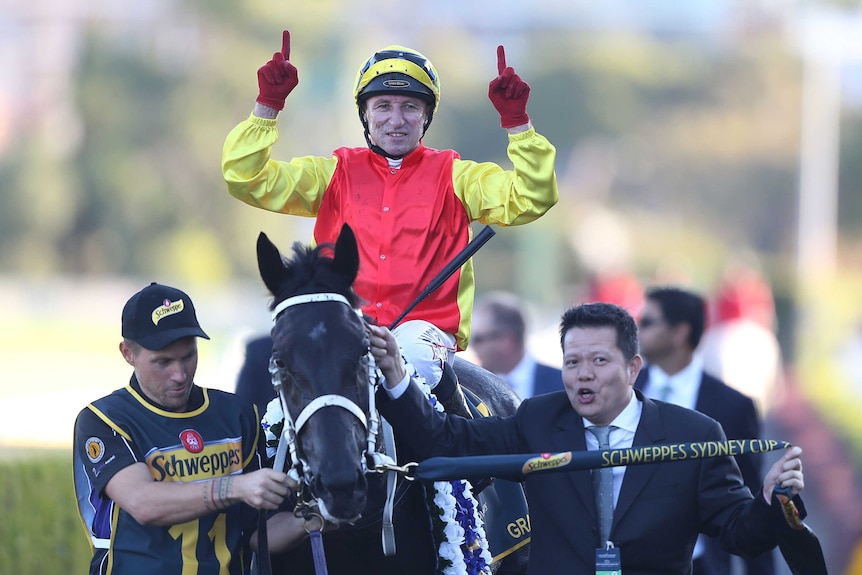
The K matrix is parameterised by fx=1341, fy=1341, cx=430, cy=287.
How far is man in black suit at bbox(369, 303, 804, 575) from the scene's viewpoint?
4.09 m

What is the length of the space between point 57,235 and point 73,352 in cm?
1631

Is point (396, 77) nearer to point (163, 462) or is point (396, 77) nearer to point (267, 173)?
point (267, 173)

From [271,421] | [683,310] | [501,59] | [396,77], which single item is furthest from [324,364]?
[683,310]

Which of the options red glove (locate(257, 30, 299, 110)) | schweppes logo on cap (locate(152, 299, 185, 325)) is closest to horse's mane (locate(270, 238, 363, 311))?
schweppes logo on cap (locate(152, 299, 185, 325))

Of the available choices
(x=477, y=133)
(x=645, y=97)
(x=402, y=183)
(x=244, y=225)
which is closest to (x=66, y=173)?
(x=244, y=225)

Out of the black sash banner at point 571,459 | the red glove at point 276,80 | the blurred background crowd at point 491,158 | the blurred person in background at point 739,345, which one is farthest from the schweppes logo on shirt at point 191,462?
the blurred background crowd at point 491,158

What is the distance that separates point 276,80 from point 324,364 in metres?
1.31

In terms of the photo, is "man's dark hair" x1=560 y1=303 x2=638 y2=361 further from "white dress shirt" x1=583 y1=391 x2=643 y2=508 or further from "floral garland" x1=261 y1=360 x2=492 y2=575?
"floral garland" x1=261 y1=360 x2=492 y2=575

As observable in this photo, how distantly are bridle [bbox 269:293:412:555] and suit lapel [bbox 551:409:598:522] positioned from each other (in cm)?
50

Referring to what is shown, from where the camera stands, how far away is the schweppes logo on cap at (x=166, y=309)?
402cm

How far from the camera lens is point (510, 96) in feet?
15.2

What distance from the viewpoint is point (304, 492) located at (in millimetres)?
3828

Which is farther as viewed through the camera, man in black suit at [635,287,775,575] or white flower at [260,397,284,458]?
man in black suit at [635,287,775,575]

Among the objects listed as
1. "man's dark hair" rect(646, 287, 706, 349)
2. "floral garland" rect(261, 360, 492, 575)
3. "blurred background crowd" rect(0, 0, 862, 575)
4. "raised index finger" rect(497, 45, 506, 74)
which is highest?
"blurred background crowd" rect(0, 0, 862, 575)
